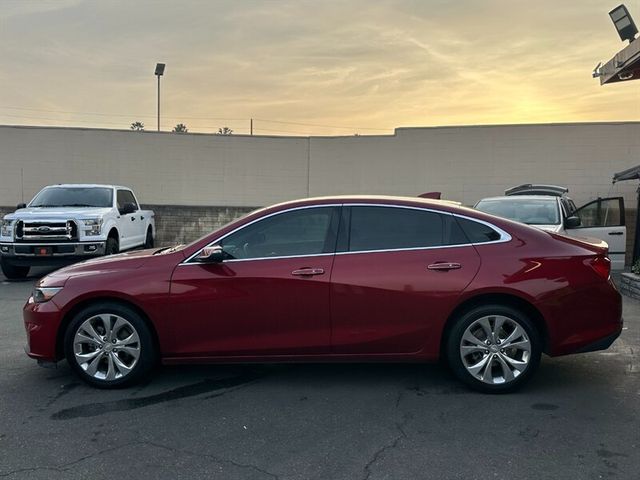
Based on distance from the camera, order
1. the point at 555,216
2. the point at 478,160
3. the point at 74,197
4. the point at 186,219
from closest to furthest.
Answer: the point at 555,216, the point at 74,197, the point at 478,160, the point at 186,219

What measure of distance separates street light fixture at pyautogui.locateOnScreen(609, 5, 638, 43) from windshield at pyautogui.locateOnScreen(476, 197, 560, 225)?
2977 mm

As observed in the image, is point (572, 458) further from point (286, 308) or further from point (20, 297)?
point (20, 297)

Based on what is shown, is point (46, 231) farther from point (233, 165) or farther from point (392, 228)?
point (392, 228)

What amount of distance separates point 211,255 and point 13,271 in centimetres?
856

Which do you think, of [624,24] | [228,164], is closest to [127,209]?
[228,164]

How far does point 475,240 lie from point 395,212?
69 cm

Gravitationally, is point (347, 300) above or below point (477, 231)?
below

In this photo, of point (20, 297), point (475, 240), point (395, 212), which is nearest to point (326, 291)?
point (395, 212)

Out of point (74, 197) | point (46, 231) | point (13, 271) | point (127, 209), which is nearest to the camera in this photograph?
point (46, 231)

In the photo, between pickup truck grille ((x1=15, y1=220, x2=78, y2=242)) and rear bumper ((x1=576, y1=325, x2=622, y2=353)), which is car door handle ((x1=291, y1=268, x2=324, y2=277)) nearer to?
rear bumper ((x1=576, y1=325, x2=622, y2=353))

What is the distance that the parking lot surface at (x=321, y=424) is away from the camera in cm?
338

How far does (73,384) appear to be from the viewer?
486cm

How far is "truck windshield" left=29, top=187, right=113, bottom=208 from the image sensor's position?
11.8m

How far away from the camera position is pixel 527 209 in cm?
985
